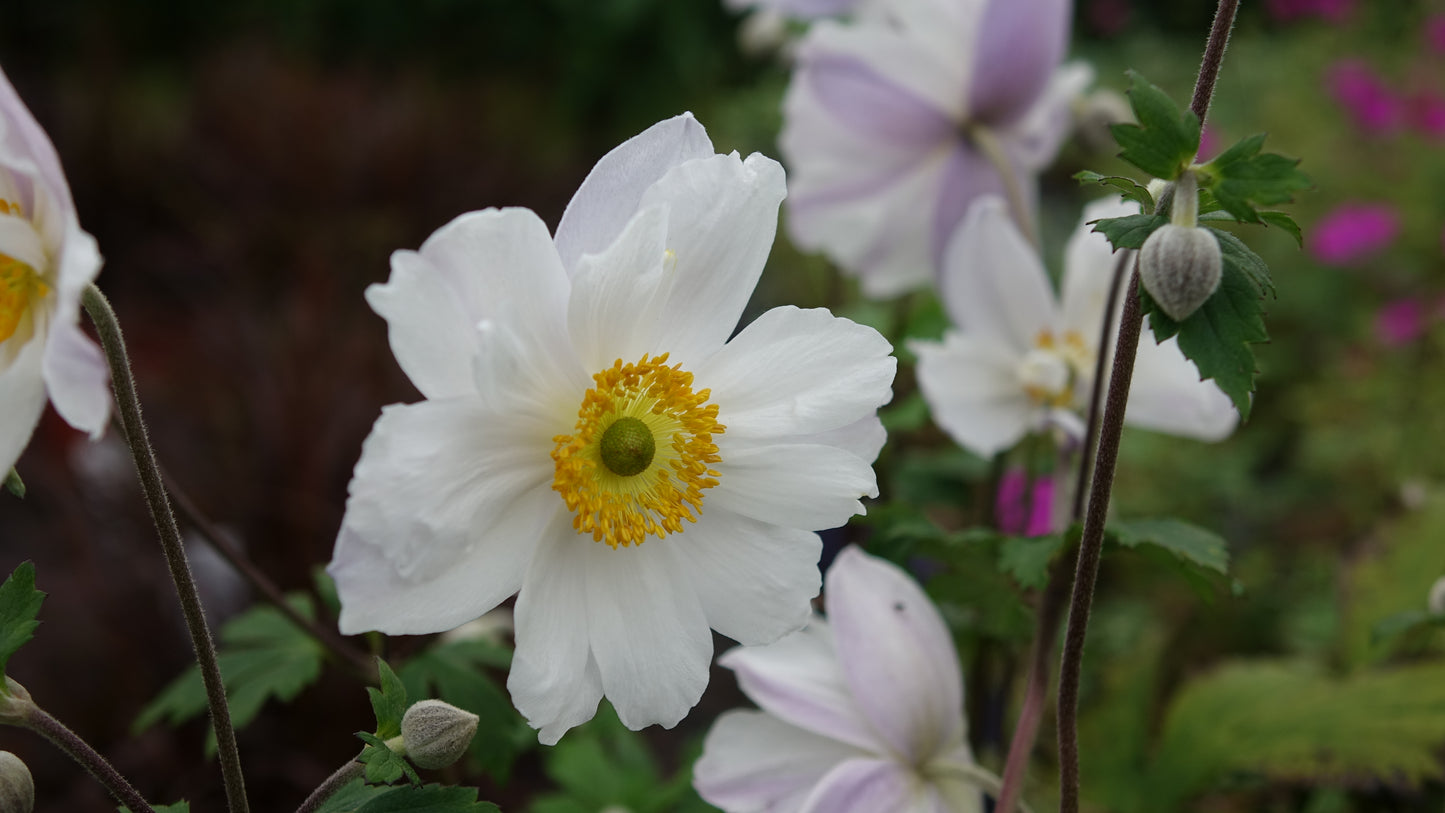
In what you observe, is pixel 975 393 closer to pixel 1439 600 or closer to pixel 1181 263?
pixel 1439 600

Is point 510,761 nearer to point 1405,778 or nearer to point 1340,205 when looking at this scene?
point 1405,778

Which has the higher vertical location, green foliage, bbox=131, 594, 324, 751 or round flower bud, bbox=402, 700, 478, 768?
round flower bud, bbox=402, 700, 478, 768

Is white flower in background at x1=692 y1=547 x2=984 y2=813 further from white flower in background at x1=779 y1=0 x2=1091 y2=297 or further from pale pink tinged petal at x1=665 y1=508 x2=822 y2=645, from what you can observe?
white flower in background at x1=779 y1=0 x2=1091 y2=297

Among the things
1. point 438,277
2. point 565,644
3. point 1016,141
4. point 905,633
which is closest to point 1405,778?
point 905,633

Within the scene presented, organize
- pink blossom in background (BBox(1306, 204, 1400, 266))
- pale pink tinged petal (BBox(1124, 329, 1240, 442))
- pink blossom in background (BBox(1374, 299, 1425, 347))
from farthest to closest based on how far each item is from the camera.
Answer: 1. pink blossom in background (BBox(1306, 204, 1400, 266))
2. pink blossom in background (BBox(1374, 299, 1425, 347))
3. pale pink tinged petal (BBox(1124, 329, 1240, 442))

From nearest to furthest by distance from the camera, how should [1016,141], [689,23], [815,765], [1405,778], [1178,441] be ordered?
[815,765] → [1405,778] → [1016,141] → [1178,441] → [689,23]

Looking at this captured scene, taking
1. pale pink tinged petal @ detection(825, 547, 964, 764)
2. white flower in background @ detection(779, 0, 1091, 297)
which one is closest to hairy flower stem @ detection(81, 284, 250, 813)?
pale pink tinged petal @ detection(825, 547, 964, 764)
